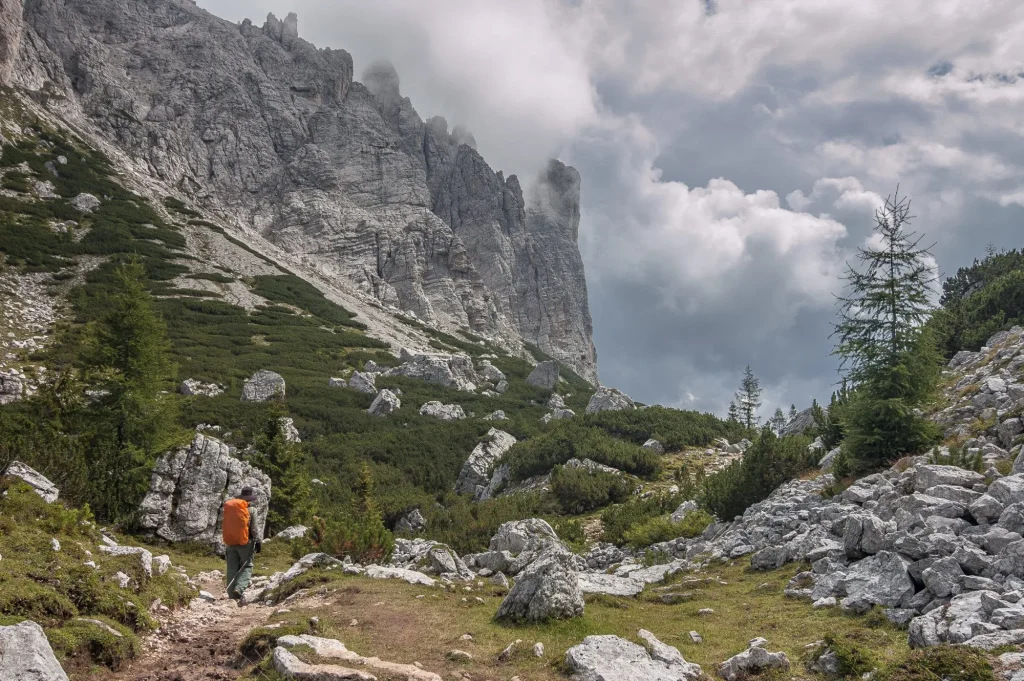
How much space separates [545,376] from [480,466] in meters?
52.6

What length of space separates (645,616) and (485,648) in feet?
12.7

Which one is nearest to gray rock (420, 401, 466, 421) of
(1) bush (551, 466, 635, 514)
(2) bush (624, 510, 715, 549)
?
(1) bush (551, 466, 635, 514)

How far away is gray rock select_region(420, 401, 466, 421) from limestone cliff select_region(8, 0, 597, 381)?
70620mm

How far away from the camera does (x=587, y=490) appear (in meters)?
25.3

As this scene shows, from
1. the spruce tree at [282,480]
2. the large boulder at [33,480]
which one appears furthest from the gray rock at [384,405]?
the large boulder at [33,480]

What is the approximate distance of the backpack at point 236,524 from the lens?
10617mm

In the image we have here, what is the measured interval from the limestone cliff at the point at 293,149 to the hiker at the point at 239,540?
110729mm

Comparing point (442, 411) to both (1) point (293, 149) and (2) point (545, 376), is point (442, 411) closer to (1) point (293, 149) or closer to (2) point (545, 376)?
(2) point (545, 376)

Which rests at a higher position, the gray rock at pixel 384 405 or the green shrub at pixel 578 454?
the gray rock at pixel 384 405

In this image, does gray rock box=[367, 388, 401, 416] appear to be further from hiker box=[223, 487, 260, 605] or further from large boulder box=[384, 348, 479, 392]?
hiker box=[223, 487, 260, 605]

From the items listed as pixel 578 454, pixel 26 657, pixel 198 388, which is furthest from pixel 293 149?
pixel 26 657

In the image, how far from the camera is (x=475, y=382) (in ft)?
255

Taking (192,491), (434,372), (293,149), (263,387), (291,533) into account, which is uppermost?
(293,149)

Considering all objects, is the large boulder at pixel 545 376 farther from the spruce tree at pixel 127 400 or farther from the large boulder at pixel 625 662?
the large boulder at pixel 625 662
